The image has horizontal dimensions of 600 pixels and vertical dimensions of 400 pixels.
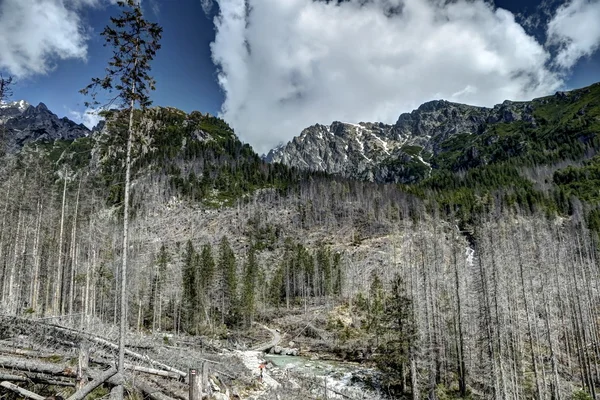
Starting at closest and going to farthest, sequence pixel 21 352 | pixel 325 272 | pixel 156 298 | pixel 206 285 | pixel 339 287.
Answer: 1. pixel 21 352
2. pixel 156 298
3. pixel 206 285
4. pixel 339 287
5. pixel 325 272

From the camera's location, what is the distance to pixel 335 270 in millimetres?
87375

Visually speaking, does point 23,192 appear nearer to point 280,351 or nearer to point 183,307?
point 183,307

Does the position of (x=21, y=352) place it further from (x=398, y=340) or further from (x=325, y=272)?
(x=325, y=272)

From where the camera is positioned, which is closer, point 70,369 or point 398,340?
point 70,369

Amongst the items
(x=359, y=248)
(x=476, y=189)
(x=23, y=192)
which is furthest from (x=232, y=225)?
(x=476, y=189)

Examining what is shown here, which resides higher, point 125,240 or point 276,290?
point 125,240

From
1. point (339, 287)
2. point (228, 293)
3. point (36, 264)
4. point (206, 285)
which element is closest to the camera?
point (36, 264)

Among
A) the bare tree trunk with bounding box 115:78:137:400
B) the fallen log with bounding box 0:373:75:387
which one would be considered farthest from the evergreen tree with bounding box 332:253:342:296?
the fallen log with bounding box 0:373:75:387

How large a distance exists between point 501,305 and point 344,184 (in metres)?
153

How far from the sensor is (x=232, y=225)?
130125 millimetres

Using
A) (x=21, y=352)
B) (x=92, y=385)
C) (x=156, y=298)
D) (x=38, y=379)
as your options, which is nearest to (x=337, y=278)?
(x=156, y=298)

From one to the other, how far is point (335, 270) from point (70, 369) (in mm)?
79195

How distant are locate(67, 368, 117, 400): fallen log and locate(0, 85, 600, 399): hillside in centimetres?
830

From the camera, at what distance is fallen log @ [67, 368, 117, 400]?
29.1ft
